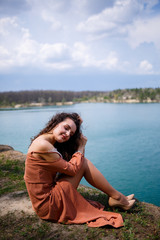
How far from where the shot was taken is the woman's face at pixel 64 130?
94.6 inches

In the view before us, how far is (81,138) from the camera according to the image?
105 inches

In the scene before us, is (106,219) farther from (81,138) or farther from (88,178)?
(81,138)

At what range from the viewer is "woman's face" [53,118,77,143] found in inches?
94.6

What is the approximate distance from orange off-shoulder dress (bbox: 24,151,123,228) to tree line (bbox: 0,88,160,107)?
175 feet

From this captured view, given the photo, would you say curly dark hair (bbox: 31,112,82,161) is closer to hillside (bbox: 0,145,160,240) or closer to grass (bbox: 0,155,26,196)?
hillside (bbox: 0,145,160,240)

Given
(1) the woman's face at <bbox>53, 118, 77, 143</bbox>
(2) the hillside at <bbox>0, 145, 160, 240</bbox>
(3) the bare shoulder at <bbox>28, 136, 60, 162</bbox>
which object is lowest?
(2) the hillside at <bbox>0, 145, 160, 240</bbox>

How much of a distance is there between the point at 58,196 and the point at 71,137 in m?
0.74

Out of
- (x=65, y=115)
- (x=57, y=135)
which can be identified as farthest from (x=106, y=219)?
(x=65, y=115)

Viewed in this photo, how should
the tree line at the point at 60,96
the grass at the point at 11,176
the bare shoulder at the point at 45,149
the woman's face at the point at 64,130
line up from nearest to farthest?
the bare shoulder at the point at 45,149
the woman's face at the point at 64,130
the grass at the point at 11,176
the tree line at the point at 60,96

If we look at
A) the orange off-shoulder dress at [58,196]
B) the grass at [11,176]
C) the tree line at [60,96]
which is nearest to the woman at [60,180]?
the orange off-shoulder dress at [58,196]

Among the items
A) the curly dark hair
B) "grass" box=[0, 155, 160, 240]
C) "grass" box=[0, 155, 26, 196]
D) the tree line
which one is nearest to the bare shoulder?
the curly dark hair

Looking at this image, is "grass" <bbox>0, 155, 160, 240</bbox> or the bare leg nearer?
"grass" <bbox>0, 155, 160, 240</bbox>

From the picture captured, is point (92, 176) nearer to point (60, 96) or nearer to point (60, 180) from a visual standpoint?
point (60, 180)

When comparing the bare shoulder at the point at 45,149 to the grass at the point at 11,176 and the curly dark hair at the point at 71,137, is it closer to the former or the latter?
the curly dark hair at the point at 71,137
